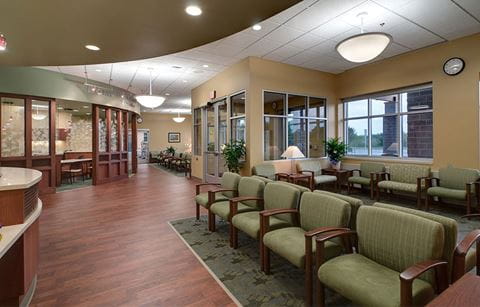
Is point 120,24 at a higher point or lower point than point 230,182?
higher

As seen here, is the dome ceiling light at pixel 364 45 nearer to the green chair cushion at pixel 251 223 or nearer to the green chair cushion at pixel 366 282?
the green chair cushion at pixel 251 223

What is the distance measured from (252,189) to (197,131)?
600 centimetres

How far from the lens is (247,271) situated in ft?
8.52

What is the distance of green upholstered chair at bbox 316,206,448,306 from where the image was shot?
1.48 m

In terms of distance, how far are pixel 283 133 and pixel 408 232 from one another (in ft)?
16.5

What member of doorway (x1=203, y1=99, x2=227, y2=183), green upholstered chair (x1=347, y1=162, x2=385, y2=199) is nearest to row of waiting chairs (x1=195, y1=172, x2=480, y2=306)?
green upholstered chair (x1=347, y1=162, x2=385, y2=199)

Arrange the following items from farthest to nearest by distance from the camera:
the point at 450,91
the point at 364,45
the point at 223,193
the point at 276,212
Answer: the point at 450,91
the point at 223,193
the point at 364,45
the point at 276,212

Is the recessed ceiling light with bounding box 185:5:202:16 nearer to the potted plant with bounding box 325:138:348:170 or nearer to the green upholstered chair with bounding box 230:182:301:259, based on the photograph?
the green upholstered chair with bounding box 230:182:301:259

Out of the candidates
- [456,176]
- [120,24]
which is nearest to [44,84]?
[120,24]

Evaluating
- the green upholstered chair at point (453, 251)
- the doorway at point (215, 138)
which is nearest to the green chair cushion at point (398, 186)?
the green upholstered chair at point (453, 251)

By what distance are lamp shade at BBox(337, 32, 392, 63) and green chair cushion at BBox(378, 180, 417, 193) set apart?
2965 millimetres

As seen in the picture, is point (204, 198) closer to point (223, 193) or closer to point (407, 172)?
point (223, 193)

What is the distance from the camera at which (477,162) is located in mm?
4770

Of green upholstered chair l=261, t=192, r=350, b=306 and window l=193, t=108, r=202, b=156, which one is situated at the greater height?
window l=193, t=108, r=202, b=156
